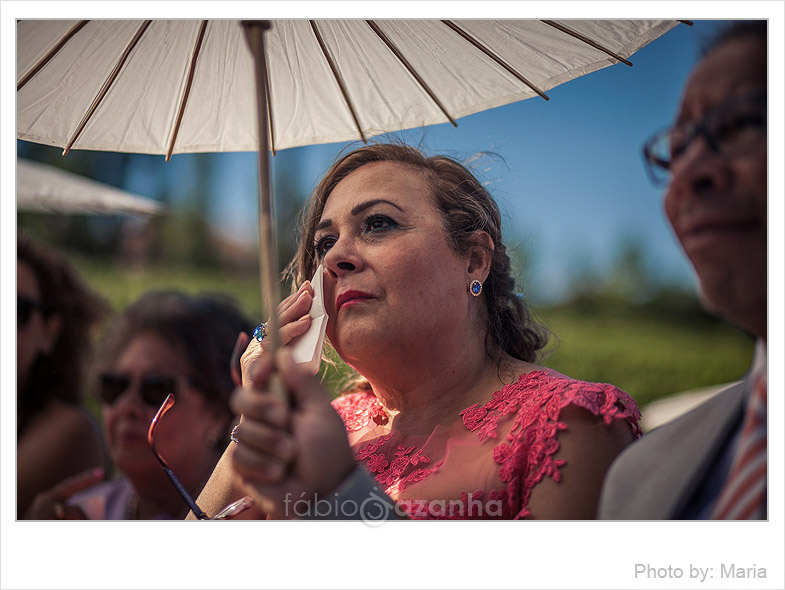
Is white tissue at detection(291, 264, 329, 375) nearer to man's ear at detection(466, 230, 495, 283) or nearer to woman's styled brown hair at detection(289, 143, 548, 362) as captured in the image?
woman's styled brown hair at detection(289, 143, 548, 362)

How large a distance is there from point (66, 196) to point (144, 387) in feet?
5.82

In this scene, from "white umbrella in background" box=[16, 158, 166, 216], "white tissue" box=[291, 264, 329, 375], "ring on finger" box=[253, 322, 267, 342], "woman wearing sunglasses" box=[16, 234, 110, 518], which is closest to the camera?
"white tissue" box=[291, 264, 329, 375]

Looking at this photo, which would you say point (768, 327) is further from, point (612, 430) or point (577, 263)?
point (577, 263)

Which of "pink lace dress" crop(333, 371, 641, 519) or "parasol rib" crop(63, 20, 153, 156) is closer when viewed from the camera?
"pink lace dress" crop(333, 371, 641, 519)

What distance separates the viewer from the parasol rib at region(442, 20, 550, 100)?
2.09 meters

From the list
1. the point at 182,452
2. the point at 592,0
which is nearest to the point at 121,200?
the point at 182,452

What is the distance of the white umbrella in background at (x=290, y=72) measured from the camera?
2070 millimetres

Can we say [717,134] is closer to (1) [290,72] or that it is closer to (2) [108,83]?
(1) [290,72]

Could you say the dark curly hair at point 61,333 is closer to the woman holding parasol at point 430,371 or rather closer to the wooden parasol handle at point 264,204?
the woman holding parasol at point 430,371

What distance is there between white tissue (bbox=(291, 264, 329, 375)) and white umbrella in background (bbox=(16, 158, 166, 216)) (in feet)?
8.01

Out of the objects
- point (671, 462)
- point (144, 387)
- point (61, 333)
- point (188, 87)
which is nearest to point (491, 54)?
point (188, 87)

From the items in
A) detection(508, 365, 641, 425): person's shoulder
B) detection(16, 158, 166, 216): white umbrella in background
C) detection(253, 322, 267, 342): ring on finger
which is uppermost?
detection(16, 158, 166, 216): white umbrella in background

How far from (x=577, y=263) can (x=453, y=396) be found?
2389 millimetres

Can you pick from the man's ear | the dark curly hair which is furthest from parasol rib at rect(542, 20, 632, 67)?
the dark curly hair
